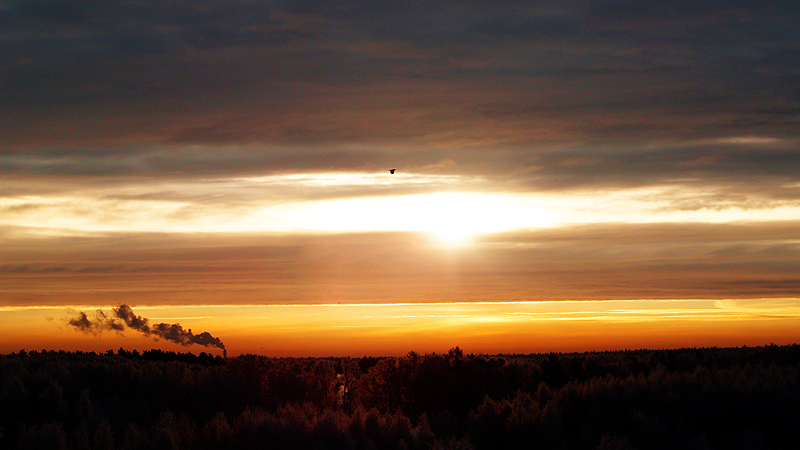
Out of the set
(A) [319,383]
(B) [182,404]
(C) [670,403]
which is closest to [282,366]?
(A) [319,383]

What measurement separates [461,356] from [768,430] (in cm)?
1597

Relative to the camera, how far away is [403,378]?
3075 centimetres

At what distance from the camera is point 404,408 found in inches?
1172

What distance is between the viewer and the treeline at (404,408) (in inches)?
629

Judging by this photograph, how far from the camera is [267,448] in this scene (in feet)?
48.7

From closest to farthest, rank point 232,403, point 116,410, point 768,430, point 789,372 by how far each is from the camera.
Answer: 1. point 768,430
2. point 789,372
3. point 116,410
4. point 232,403

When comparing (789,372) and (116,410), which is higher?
(789,372)

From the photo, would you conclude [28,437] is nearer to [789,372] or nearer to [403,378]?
[403,378]

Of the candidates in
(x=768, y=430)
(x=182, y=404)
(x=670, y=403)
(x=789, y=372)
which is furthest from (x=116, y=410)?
(x=789, y=372)

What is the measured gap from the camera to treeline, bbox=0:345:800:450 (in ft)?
52.4

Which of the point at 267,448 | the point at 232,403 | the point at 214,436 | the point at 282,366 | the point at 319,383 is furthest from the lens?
the point at 282,366

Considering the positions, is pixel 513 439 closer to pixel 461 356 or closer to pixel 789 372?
pixel 789 372

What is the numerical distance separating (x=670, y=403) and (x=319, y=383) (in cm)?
1683

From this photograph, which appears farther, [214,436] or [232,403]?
[232,403]
